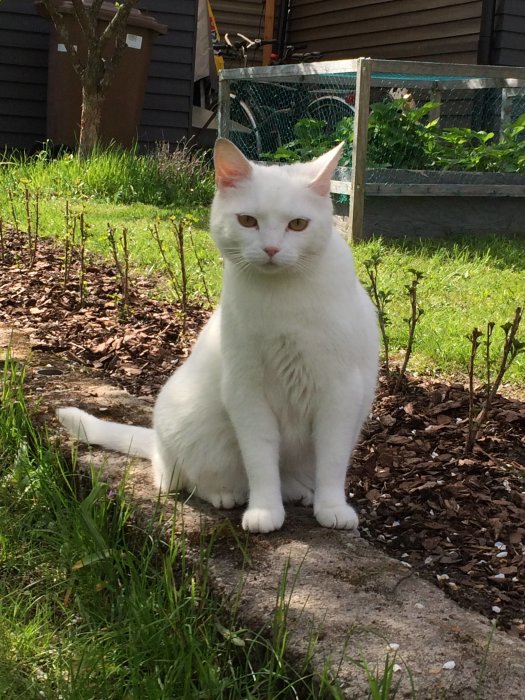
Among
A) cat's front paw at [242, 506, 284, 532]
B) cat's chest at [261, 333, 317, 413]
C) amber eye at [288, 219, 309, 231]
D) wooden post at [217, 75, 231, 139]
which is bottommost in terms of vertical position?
cat's front paw at [242, 506, 284, 532]

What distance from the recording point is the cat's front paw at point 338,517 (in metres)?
2.32

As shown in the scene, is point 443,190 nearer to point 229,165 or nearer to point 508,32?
point 508,32

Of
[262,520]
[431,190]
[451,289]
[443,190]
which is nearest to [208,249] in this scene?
[451,289]

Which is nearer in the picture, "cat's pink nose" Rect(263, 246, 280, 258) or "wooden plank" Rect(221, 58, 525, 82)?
"cat's pink nose" Rect(263, 246, 280, 258)

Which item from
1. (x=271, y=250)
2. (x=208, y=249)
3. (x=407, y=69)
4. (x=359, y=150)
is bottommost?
(x=208, y=249)

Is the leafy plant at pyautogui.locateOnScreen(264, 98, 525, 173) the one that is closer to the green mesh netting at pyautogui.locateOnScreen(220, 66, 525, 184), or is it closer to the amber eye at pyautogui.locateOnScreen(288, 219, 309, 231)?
the green mesh netting at pyautogui.locateOnScreen(220, 66, 525, 184)

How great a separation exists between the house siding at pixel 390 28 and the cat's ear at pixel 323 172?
9095 mm

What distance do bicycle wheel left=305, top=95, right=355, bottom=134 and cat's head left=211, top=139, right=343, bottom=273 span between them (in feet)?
19.2

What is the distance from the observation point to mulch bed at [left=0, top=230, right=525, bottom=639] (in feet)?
7.60

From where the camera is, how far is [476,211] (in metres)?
7.33

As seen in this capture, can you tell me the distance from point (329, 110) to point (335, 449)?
681 centimetres

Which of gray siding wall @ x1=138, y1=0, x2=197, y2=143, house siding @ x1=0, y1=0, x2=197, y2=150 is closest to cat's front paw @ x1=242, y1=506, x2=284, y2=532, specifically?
house siding @ x1=0, y1=0, x2=197, y2=150

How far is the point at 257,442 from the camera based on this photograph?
235 centimetres

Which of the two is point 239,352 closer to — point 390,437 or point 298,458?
point 298,458
